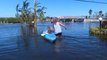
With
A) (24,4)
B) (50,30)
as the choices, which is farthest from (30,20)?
(50,30)

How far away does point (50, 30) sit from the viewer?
1237 inches

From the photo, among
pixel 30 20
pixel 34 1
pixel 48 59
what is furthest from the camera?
pixel 30 20

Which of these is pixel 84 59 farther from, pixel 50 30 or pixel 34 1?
pixel 34 1

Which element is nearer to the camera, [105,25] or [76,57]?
[76,57]

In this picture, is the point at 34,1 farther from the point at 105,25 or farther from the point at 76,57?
the point at 76,57

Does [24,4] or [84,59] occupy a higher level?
[24,4]

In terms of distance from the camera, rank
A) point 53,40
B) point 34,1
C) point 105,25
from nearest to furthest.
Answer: point 53,40 → point 105,25 → point 34,1

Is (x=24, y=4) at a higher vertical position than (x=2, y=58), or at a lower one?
higher

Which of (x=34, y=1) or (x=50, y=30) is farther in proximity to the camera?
(x=34, y=1)

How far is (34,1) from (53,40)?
4200cm

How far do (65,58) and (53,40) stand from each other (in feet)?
29.5

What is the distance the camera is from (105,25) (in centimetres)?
4028

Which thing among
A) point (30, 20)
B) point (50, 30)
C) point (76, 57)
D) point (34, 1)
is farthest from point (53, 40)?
point (30, 20)

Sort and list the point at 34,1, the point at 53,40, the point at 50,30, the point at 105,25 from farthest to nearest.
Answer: the point at 34,1 → the point at 105,25 → the point at 50,30 → the point at 53,40
